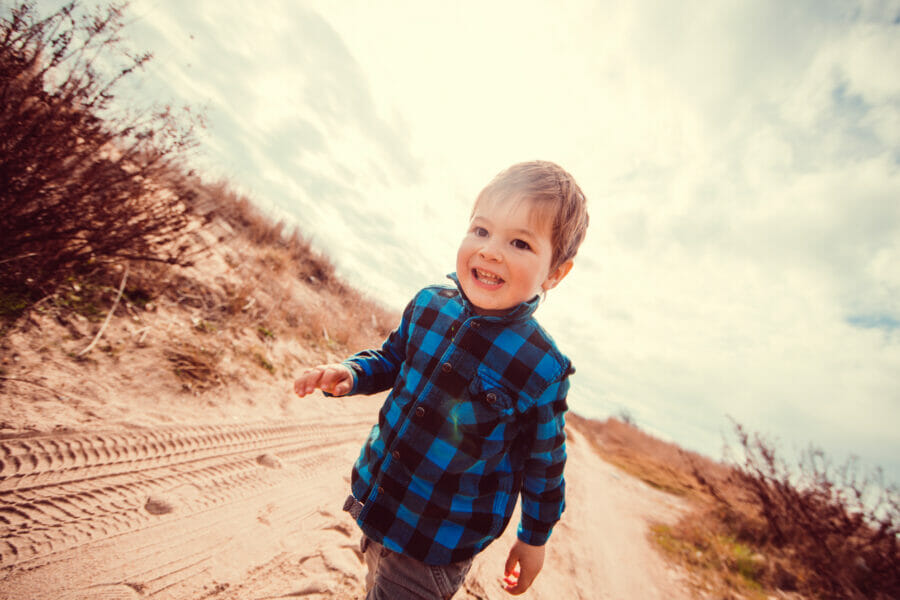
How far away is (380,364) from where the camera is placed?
168 centimetres

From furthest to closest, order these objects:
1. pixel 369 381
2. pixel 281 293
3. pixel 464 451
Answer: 1. pixel 281 293
2. pixel 369 381
3. pixel 464 451

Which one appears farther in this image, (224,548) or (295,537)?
(295,537)

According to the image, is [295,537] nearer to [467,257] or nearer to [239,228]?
[467,257]

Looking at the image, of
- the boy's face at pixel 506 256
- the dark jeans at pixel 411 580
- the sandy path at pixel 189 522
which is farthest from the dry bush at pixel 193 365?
the boy's face at pixel 506 256

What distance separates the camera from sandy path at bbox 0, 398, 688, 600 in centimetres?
168

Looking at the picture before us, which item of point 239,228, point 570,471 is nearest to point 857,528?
point 570,471

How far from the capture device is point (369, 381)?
1601 mm

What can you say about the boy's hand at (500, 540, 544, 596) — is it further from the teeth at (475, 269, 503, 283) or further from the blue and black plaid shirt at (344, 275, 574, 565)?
the teeth at (475, 269, 503, 283)

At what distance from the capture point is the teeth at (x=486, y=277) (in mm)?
1378

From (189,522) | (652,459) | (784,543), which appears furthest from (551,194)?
(652,459)

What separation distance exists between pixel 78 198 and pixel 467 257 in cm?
369

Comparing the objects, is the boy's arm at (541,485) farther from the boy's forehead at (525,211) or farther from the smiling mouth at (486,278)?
the boy's forehead at (525,211)

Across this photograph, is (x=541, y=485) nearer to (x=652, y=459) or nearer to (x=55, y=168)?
(x=55, y=168)

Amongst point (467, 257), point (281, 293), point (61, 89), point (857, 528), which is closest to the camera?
point (467, 257)
